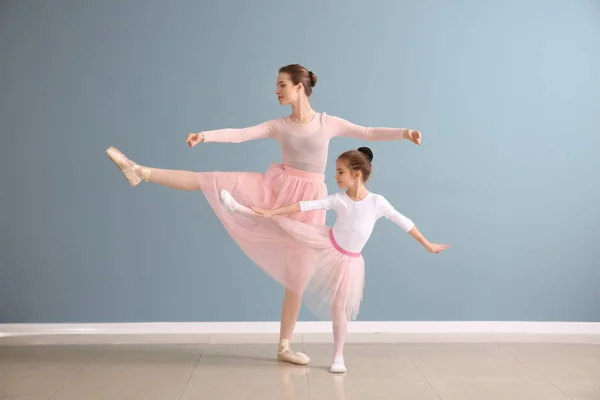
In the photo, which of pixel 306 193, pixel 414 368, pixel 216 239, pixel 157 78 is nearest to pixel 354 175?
pixel 306 193

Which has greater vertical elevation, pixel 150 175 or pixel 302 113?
pixel 302 113

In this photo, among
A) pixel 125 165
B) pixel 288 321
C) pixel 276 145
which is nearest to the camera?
pixel 125 165

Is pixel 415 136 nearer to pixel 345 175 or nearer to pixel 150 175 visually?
pixel 345 175

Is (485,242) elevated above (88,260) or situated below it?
above

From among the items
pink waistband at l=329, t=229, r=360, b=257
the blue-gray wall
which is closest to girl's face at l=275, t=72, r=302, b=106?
pink waistband at l=329, t=229, r=360, b=257

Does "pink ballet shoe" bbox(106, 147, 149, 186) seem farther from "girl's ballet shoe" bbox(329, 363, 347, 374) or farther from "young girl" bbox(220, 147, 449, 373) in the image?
"girl's ballet shoe" bbox(329, 363, 347, 374)

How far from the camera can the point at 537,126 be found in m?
4.53

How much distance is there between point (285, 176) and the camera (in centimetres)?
365

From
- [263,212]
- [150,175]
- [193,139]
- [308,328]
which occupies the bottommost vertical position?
[308,328]

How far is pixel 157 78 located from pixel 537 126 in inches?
84.5

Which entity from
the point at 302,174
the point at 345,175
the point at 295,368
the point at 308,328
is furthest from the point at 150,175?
the point at 308,328

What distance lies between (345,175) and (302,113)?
40cm

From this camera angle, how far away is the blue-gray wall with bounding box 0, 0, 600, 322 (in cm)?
441

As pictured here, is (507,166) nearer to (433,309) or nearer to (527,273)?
(527,273)
